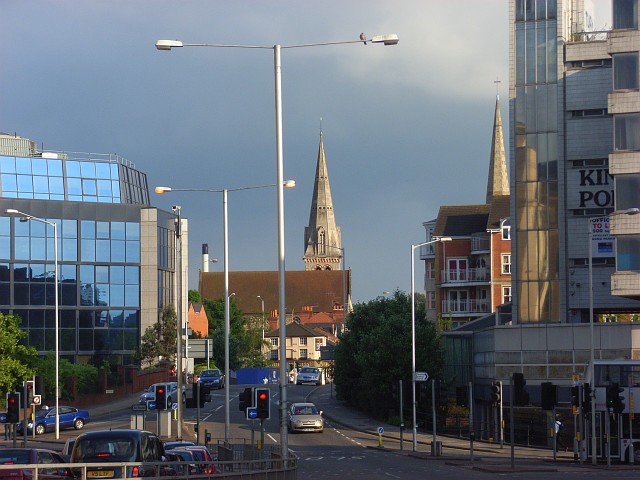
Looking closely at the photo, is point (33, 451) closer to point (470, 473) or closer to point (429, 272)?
point (470, 473)

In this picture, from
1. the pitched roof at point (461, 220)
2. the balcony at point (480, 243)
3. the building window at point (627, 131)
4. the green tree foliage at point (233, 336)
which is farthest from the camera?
the green tree foliage at point (233, 336)

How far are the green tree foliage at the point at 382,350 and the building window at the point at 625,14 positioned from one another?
2112cm

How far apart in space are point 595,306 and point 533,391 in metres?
7.46

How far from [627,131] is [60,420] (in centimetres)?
3162

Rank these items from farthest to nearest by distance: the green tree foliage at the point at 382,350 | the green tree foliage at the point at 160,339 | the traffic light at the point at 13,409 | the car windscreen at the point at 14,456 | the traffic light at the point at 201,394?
the green tree foliage at the point at 160,339, the green tree foliage at the point at 382,350, the traffic light at the point at 201,394, the traffic light at the point at 13,409, the car windscreen at the point at 14,456

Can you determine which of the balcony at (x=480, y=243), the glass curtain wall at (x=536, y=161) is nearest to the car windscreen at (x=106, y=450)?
the glass curtain wall at (x=536, y=161)

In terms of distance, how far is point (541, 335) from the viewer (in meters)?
62.3

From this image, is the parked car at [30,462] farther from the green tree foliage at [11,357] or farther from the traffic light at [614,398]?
the green tree foliage at [11,357]

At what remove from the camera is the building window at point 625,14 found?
56969 mm

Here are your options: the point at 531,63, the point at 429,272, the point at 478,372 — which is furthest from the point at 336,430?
the point at 429,272

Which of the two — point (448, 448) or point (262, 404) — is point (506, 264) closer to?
point (448, 448)

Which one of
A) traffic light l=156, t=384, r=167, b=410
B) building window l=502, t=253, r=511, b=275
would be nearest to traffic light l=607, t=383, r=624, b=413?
traffic light l=156, t=384, r=167, b=410

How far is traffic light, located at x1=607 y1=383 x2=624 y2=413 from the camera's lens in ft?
135

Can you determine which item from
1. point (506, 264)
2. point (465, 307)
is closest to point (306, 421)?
point (506, 264)
